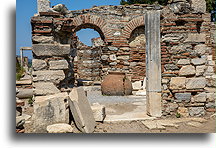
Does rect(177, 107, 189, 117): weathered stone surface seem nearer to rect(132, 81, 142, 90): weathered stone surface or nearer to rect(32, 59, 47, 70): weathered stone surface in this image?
rect(32, 59, 47, 70): weathered stone surface

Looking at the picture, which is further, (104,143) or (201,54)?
(201,54)

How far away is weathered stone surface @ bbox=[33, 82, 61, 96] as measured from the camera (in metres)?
3.86

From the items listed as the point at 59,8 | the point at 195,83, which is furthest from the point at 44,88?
the point at 195,83

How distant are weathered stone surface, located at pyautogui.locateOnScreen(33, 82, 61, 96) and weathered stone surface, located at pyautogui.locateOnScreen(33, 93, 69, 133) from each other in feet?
1.48

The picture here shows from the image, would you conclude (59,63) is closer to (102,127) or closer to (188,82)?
(102,127)

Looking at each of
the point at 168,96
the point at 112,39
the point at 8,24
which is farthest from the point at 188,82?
the point at 112,39

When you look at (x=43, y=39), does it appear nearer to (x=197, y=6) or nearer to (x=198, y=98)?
(x=197, y=6)

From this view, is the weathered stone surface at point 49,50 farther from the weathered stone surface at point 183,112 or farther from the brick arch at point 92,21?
the brick arch at point 92,21

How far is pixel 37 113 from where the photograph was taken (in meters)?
3.31

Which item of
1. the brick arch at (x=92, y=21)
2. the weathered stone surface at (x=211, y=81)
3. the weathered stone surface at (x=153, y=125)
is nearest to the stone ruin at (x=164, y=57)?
the weathered stone surface at (x=153, y=125)

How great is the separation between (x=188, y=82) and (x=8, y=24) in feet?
12.2

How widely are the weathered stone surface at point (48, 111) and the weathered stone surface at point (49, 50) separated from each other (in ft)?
3.23

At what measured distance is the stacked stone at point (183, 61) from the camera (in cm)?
401

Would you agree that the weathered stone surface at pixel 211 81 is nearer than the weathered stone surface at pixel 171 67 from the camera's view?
No
